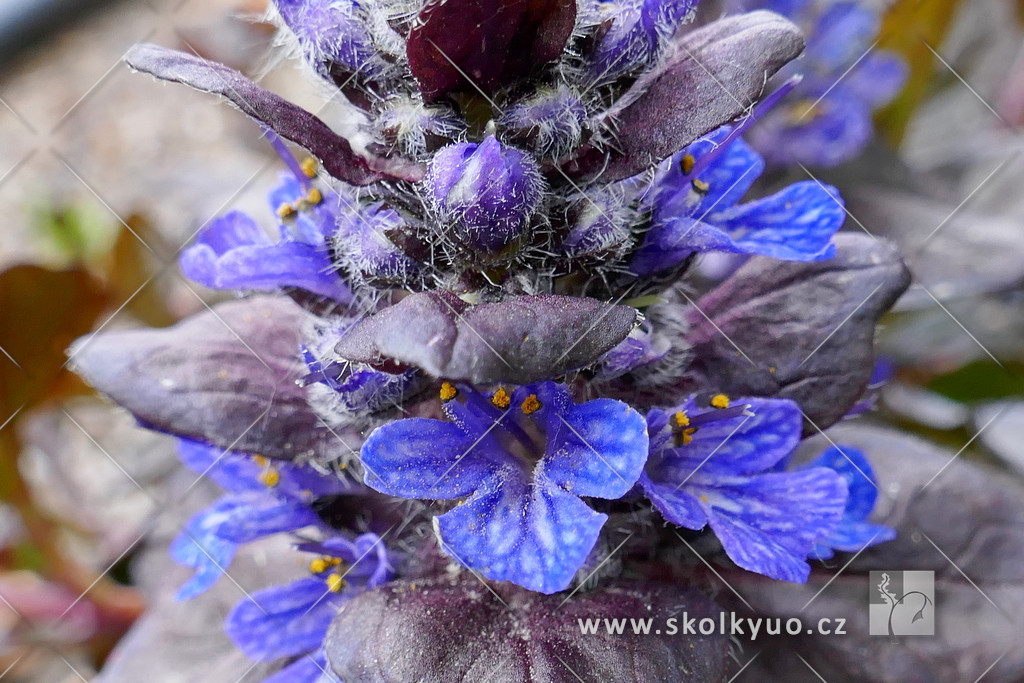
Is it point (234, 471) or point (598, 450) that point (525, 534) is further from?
point (234, 471)

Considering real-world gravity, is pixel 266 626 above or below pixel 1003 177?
above

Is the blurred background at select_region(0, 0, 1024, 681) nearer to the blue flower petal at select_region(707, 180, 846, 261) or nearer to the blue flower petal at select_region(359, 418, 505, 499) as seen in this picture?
the blue flower petal at select_region(359, 418, 505, 499)

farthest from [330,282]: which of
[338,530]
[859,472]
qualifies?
[859,472]

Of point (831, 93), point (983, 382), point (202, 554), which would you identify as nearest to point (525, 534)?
point (202, 554)

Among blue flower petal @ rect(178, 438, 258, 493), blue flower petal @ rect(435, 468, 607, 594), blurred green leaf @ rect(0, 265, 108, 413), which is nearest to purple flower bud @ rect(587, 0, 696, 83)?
blue flower petal @ rect(435, 468, 607, 594)

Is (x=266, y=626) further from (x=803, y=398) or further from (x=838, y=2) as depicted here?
(x=838, y=2)

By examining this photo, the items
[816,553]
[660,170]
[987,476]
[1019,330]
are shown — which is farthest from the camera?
[1019,330]
